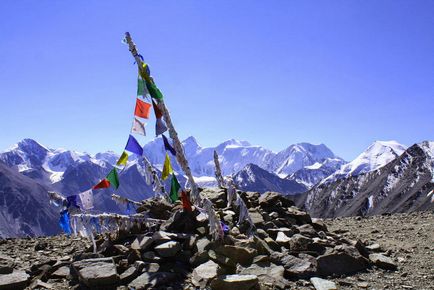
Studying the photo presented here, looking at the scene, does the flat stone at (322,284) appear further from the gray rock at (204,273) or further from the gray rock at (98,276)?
the gray rock at (98,276)

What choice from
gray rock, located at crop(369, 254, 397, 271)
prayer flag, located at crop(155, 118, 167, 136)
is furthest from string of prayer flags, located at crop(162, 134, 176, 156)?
gray rock, located at crop(369, 254, 397, 271)

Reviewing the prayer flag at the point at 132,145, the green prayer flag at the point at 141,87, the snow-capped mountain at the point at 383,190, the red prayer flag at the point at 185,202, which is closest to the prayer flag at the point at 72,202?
the prayer flag at the point at 132,145

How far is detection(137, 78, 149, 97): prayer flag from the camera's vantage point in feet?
50.9

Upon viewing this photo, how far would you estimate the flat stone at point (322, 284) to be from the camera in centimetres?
1223

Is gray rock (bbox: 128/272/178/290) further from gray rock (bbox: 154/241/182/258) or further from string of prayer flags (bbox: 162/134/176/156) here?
string of prayer flags (bbox: 162/134/176/156)

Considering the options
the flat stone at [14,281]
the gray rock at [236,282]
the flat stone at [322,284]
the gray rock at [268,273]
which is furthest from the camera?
the flat stone at [14,281]

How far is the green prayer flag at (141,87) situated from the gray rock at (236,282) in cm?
732

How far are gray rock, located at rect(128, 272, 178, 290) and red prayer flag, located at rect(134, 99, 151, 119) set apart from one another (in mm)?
5868

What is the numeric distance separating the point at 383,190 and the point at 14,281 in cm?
13386

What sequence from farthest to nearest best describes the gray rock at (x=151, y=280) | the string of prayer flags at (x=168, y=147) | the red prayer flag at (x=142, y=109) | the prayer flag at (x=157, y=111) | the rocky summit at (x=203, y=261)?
the string of prayer flags at (x=168, y=147) < the red prayer flag at (x=142, y=109) < the prayer flag at (x=157, y=111) < the rocky summit at (x=203, y=261) < the gray rock at (x=151, y=280)

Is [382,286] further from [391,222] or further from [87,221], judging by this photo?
[391,222]

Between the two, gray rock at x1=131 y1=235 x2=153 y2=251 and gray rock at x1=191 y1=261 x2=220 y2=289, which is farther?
gray rock at x1=131 y1=235 x2=153 y2=251

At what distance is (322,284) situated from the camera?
1246 cm

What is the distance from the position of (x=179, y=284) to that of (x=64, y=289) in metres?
3.62
